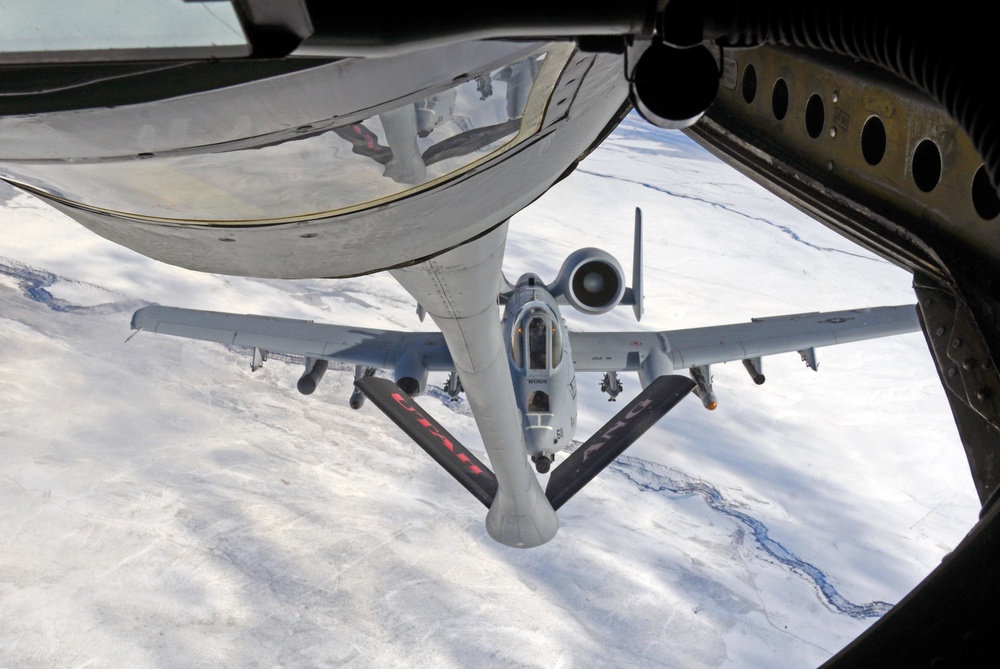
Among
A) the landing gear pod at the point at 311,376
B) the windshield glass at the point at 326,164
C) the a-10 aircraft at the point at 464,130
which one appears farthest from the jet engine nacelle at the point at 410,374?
the windshield glass at the point at 326,164

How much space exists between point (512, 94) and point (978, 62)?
3.02ft

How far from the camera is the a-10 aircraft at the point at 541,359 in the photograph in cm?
1065

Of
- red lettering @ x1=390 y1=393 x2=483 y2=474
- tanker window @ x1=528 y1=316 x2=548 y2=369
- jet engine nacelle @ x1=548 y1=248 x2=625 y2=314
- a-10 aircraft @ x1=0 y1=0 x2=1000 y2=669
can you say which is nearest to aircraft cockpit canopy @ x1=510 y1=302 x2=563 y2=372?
tanker window @ x1=528 y1=316 x2=548 y2=369

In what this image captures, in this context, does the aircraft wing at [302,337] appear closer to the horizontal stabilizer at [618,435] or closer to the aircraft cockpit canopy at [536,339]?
the aircraft cockpit canopy at [536,339]

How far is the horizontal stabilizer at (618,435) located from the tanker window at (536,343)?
160 centimetres

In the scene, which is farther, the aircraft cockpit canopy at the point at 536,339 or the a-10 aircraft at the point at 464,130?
the aircraft cockpit canopy at the point at 536,339

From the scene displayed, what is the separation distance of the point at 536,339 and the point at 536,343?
0.24 ft

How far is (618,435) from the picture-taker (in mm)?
11602

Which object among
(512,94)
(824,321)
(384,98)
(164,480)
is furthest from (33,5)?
Result: (164,480)

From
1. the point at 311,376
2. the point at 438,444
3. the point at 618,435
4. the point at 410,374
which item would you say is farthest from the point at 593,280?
the point at 311,376

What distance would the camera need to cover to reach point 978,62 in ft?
3.49

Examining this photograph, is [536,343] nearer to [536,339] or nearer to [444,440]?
[536,339]

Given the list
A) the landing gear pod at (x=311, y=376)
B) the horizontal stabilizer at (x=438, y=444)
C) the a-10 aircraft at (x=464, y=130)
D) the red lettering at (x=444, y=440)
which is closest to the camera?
the a-10 aircraft at (x=464, y=130)

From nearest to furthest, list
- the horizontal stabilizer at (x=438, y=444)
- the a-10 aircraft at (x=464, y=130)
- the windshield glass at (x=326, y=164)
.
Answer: the a-10 aircraft at (x=464, y=130) → the windshield glass at (x=326, y=164) → the horizontal stabilizer at (x=438, y=444)
